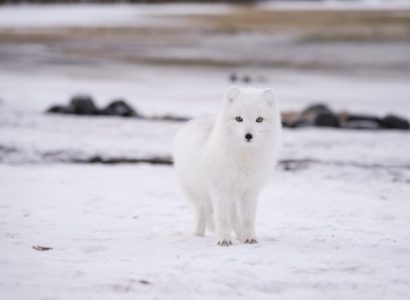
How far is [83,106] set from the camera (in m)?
18.3

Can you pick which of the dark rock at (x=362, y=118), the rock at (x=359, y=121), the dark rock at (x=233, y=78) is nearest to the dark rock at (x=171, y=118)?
the rock at (x=359, y=121)

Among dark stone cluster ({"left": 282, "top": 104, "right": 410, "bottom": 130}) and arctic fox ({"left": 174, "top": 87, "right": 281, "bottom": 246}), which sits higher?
arctic fox ({"left": 174, "top": 87, "right": 281, "bottom": 246})

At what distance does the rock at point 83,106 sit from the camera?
59.9ft

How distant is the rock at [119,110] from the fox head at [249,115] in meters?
11.9

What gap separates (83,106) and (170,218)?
34.5 ft

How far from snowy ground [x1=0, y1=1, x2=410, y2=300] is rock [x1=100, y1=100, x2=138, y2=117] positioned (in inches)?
35.0

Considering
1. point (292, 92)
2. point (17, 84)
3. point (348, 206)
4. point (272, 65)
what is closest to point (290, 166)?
point (348, 206)

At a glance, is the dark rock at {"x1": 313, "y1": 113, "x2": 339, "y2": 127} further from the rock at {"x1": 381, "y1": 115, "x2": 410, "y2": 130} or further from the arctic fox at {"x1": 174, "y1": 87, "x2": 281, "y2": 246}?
the arctic fox at {"x1": 174, "y1": 87, "x2": 281, "y2": 246}

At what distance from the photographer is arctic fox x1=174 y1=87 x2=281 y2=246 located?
6273mm

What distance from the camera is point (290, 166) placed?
12.1 meters

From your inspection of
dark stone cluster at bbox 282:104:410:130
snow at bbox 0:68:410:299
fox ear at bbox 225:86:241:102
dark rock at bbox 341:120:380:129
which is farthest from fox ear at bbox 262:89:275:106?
dark rock at bbox 341:120:380:129

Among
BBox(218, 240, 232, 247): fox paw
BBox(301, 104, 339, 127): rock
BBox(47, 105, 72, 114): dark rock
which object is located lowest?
BBox(47, 105, 72, 114): dark rock

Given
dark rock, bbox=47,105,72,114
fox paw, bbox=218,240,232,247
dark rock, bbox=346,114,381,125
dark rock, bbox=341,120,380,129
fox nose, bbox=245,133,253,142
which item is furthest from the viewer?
dark rock, bbox=47,105,72,114

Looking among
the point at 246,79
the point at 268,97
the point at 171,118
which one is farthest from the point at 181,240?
the point at 246,79
